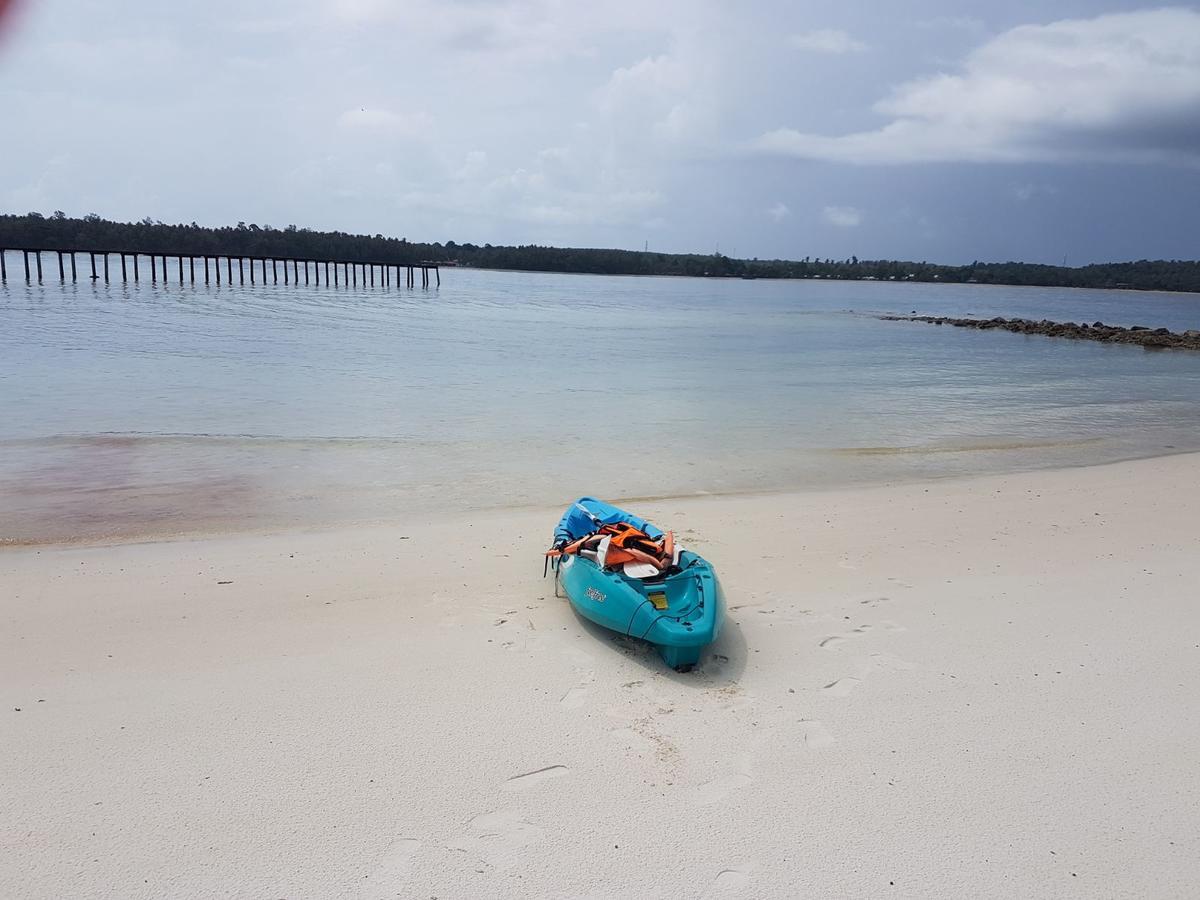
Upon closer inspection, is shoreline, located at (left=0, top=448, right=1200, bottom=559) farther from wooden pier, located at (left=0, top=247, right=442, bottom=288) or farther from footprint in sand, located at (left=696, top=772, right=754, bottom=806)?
wooden pier, located at (left=0, top=247, right=442, bottom=288)

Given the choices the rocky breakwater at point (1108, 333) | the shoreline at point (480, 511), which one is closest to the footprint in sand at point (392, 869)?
the shoreline at point (480, 511)

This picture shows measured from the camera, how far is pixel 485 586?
673 centimetres

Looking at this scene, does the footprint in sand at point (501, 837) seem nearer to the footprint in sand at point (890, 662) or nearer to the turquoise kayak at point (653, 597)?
the turquoise kayak at point (653, 597)

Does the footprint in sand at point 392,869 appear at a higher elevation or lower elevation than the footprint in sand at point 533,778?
lower

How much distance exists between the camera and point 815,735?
4621 millimetres

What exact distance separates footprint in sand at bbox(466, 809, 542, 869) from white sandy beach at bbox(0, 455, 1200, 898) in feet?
0.05

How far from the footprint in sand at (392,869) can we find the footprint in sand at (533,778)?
1.82ft

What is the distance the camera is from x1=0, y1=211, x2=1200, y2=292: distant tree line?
376ft

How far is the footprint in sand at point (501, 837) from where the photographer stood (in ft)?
11.9

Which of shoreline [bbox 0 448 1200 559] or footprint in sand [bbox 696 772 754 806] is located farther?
shoreline [bbox 0 448 1200 559]

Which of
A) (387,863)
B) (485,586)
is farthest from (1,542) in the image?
(387,863)

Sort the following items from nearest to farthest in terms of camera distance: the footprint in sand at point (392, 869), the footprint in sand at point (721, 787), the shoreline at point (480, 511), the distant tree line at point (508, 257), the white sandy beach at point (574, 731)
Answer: the footprint in sand at point (392, 869)
the white sandy beach at point (574, 731)
the footprint in sand at point (721, 787)
the shoreline at point (480, 511)
the distant tree line at point (508, 257)

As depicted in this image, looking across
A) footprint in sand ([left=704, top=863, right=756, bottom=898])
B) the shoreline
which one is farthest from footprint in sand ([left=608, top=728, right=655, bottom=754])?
the shoreline

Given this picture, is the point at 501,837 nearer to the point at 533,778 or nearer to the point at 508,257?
the point at 533,778
